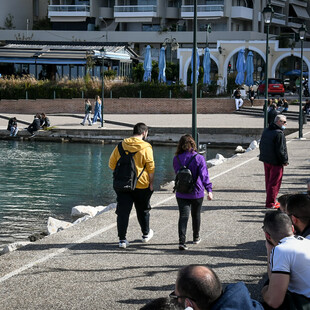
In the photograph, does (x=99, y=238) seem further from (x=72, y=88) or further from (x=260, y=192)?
(x=72, y=88)

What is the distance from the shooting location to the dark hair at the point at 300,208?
7016mm

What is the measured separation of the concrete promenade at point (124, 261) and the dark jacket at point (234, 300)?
3.06 meters

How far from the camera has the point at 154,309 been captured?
421 centimetres

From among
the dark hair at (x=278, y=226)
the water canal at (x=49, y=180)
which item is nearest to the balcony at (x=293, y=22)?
the water canal at (x=49, y=180)

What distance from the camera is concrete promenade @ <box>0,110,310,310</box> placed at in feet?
27.1

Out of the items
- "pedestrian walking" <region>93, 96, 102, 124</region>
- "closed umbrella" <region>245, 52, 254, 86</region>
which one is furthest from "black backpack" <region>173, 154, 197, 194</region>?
"closed umbrella" <region>245, 52, 254, 86</region>

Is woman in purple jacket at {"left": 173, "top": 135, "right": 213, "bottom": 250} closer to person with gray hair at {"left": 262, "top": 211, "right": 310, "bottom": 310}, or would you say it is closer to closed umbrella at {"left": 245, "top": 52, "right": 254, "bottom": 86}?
person with gray hair at {"left": 262, "top": 211, "right": 310, "bottom": 310}

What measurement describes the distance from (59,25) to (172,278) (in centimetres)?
7710

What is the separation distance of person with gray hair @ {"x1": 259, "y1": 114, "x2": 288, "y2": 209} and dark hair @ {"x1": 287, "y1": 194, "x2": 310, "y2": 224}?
20.4 ft

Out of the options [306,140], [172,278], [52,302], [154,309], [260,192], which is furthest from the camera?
[306,140]

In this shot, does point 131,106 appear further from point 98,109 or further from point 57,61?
point 57,61

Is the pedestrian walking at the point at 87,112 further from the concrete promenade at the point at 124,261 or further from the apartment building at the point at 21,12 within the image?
the apartment building at the point at 21,12

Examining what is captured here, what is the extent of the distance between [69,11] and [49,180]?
58.9 m

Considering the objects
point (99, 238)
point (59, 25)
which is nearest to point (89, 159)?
point (99, 238)
